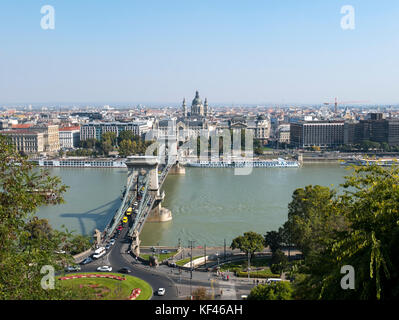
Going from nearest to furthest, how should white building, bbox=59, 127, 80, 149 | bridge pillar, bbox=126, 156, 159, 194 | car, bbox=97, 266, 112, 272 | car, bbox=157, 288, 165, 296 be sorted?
car, bbox=157, 288, 165, 296 < car, bbox=97, 266, 112, 272 < bridge pillar, bbox=126, 156, 159, 194 < white building, bbox=59, 127, 80, 149

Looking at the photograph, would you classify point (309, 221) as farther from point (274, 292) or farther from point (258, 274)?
point (274, 292)

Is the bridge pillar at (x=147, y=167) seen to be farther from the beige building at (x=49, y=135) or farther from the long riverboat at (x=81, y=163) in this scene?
the beige building at (x=49, y=135)

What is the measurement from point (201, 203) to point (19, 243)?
8.95 metres

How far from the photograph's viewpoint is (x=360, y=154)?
2305 cm

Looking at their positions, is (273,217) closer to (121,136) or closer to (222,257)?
(222,257)

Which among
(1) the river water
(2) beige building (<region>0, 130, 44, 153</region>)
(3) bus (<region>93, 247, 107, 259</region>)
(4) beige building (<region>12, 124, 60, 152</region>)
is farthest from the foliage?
(4) beige building (<region>12, 124, 60, 152</region>)

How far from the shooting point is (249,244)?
6.83 meters

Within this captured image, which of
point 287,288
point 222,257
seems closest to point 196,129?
point 222,257

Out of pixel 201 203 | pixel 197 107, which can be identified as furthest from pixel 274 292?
pixel 197 107

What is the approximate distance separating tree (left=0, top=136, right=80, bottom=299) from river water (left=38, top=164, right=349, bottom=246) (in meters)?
5.79

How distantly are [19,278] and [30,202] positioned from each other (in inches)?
14.0

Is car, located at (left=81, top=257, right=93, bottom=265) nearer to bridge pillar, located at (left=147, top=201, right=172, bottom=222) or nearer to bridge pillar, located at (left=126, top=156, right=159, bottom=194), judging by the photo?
bridge pillar, located at (left=147, top=201, right=172, bottom=222)

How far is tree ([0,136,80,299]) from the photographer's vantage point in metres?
1.99

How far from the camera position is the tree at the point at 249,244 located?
22.4 ft
